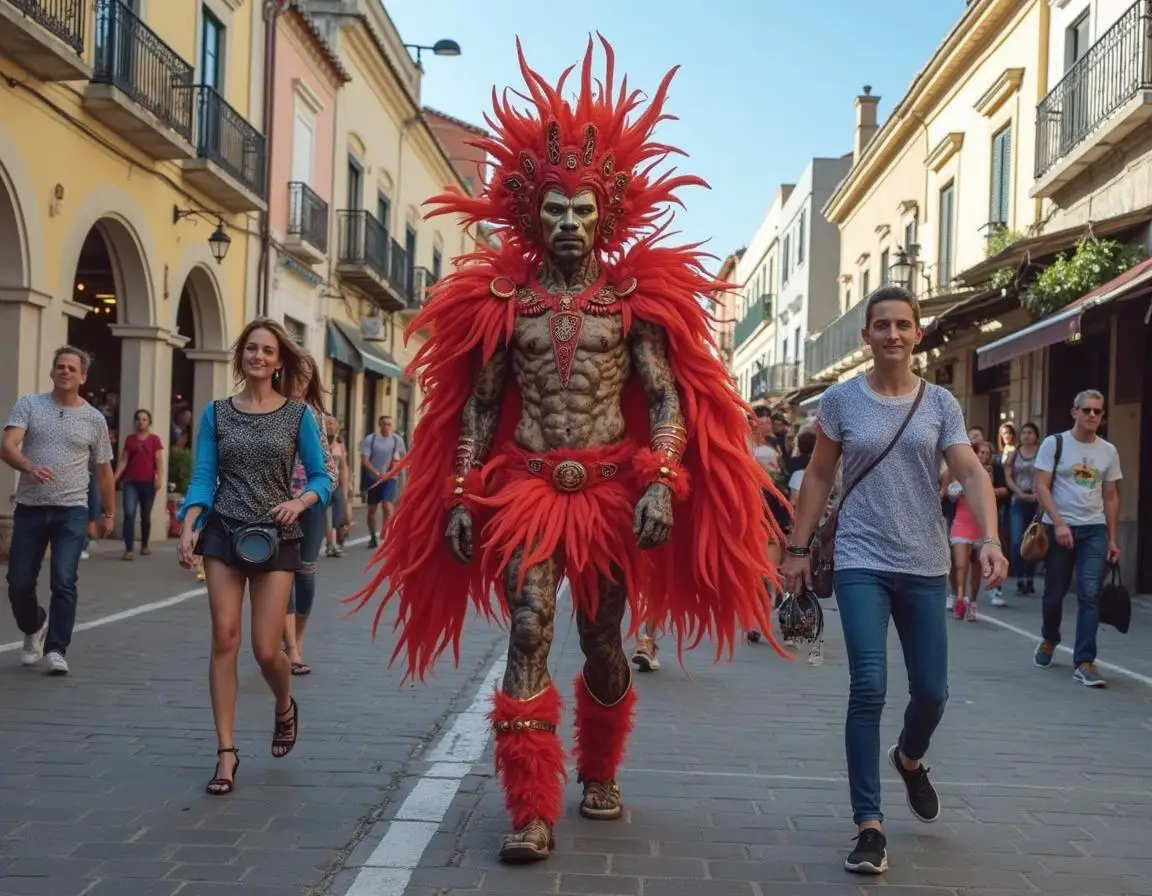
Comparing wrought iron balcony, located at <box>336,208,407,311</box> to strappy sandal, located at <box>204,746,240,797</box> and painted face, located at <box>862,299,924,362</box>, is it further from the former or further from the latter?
painted face, located at <box>862,299,924,362</box>

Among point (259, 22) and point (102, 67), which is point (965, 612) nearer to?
point (102, 67)

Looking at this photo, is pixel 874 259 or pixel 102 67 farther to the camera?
pixel 874 259

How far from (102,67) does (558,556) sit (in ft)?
42.9

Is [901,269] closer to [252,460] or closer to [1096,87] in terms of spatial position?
[1096,87]

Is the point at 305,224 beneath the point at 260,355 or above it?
above

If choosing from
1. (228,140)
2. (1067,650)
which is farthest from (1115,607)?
(228,140)

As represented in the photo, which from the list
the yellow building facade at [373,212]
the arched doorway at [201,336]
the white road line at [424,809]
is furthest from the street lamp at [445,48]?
the white road line at [424,809]

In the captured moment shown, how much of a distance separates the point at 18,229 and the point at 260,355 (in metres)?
9.95

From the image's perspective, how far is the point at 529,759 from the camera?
413cm

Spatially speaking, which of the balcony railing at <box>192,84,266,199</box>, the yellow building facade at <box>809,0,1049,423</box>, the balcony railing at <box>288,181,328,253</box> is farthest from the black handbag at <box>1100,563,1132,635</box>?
the balcony railing at <box>288,181,328,253</box>

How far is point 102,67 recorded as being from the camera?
1525 cm

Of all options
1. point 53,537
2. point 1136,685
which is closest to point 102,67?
point 53,537

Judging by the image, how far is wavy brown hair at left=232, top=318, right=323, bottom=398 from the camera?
5.35m

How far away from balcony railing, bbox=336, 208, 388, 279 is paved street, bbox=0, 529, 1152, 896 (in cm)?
2045
